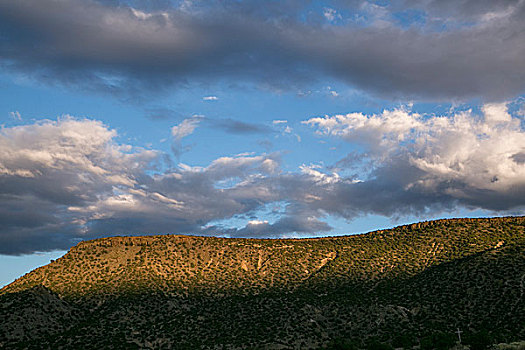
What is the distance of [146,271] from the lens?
96375mm

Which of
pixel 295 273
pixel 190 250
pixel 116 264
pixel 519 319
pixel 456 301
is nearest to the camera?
pixel 519 319

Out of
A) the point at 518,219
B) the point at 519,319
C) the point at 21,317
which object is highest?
the point at 518,219

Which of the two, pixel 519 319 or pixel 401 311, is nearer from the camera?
pixel 519 319

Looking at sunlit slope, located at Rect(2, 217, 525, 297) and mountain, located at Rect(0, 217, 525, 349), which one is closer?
mountain, located at Rect(0, 217, 525, 349)

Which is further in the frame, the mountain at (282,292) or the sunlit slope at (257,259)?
the sunlit slope at (257,259)

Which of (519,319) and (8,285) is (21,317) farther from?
(519,319)

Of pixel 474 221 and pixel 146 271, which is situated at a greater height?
pixel 474 221

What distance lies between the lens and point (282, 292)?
86.1 m

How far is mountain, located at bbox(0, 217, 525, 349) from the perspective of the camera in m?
69.1

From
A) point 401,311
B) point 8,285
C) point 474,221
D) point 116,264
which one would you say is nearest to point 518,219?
point 474,221

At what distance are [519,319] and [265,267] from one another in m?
49.8

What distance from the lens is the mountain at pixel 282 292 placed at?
6906 cm

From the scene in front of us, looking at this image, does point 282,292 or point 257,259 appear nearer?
point 282,292

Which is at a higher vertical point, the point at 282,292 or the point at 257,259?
the point at 257,259
